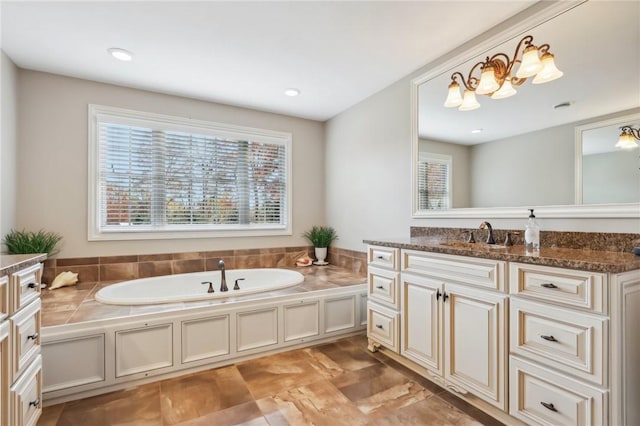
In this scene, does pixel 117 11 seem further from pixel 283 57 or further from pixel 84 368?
pixel 84 368

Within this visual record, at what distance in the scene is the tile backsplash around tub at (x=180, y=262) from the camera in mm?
2924

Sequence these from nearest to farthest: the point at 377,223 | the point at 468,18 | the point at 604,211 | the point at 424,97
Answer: the point at 604,211
the point at 468,18
the point at 424,97
the point at 377,223

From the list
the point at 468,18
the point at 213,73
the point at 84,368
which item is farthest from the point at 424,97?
the point at 84,368

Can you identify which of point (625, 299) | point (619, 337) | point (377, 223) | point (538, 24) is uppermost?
point (538, 24)

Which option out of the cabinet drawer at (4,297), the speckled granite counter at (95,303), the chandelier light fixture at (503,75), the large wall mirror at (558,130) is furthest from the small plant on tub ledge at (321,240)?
the cabinet drawer at (4,297)

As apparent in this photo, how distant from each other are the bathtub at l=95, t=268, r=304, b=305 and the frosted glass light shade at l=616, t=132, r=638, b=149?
7.96ft

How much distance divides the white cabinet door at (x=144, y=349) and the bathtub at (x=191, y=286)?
0.75 ft

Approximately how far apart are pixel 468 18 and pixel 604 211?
4.72 feet

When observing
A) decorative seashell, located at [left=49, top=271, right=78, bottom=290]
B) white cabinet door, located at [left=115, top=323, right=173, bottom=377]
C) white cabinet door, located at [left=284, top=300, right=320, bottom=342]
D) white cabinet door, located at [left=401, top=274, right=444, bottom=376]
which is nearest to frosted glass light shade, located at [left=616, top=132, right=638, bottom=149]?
white cabinet door, located at [left=401, top=274, right=444, bottom=376]

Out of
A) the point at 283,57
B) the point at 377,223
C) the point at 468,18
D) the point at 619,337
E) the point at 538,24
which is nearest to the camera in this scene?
the point at 619,337

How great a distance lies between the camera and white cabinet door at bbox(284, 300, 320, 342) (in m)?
2.61

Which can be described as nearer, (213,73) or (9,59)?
(9,59)

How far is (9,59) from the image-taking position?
2531 millimetres

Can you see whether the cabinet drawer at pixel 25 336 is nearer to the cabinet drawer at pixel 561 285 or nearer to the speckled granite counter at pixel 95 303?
the speckled granite counter at pixel 95 303
